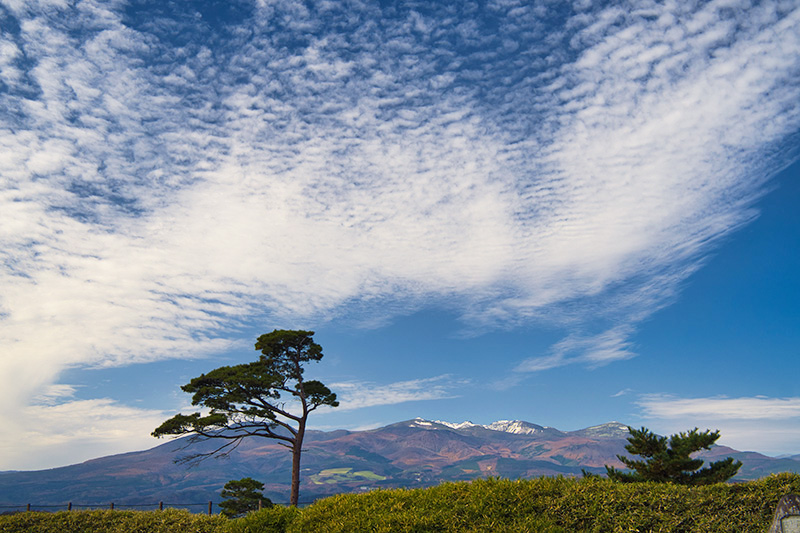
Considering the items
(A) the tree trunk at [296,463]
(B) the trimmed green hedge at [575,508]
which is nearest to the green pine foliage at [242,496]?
(A) the tree trunk at [296,463]

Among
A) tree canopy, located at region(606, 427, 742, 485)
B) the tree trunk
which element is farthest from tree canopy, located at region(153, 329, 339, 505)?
tree canopy, located at region(606, 427, 742, 485)

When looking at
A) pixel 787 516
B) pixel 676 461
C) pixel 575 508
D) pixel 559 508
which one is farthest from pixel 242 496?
pixel 787 516

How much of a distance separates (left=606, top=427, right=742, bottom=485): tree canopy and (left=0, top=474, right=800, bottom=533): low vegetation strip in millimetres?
12054

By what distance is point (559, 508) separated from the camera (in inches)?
346

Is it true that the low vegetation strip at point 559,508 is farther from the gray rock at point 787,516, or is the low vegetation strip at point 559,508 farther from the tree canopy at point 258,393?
the tree canopy at point 258,393

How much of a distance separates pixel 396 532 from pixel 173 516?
30.5 feet

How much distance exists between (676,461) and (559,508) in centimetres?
1482

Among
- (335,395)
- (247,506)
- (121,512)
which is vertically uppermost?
(335,395)

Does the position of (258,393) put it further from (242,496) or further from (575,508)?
(575,508)

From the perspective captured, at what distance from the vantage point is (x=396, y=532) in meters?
8.49

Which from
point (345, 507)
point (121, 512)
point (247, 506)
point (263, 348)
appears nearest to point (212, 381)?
point (263, 348)

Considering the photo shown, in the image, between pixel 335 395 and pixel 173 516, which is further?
pixel 335 395

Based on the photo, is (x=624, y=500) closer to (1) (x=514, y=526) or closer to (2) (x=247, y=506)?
(1) (x=514, y=526)

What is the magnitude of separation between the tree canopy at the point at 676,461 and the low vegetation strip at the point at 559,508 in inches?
475
